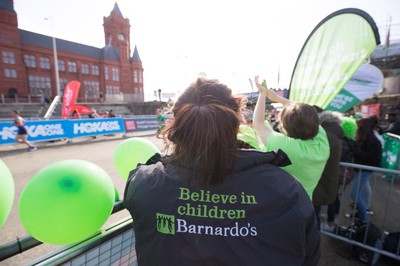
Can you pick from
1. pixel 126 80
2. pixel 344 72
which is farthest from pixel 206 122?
pixel 126 80

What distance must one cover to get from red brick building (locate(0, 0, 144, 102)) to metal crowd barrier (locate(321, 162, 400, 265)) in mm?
39407

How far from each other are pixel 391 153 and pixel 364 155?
141 inches

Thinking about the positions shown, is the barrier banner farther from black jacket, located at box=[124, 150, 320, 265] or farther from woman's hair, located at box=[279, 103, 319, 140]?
black jacket, located at box=[124, 150, 320, 265]

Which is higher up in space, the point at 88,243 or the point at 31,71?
the point at 31,71

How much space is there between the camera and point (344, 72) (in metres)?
3.18

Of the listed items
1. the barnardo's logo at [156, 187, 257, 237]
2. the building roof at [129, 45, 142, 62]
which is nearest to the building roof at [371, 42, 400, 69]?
the barnardo's logo at [156, 187, 257, 237]

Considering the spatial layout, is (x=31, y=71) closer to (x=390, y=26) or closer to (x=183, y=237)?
(x=183, y=237)

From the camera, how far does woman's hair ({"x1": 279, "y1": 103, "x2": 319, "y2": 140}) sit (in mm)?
1965

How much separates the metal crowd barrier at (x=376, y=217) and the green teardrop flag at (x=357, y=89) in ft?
4.65

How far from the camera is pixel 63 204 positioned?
1.19m

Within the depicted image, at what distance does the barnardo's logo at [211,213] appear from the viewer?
916 mm

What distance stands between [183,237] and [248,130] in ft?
2.59

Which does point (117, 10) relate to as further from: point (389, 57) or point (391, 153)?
point (391, 153)

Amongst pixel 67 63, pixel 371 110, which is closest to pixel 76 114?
pixel 371 110
